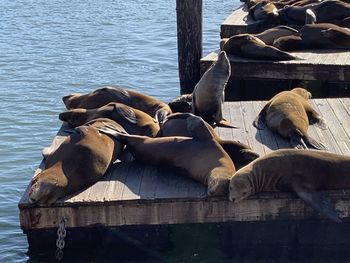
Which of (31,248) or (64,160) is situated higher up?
(64,160)

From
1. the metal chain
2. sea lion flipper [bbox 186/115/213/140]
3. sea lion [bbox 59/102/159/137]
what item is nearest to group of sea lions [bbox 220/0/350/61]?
sea lion [bbox 59/102/159/137]

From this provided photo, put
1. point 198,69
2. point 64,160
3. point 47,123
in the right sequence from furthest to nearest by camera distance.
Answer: point 47,123 < point 198,69 < point 64,160

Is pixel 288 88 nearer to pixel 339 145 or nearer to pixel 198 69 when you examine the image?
pixel 198 69

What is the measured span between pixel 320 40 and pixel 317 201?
195 inches

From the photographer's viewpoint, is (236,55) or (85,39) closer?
(236,55)

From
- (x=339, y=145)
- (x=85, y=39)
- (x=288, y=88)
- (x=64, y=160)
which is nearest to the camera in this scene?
(x=64, y=160)

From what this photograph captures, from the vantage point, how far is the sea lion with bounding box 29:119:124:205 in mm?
5555

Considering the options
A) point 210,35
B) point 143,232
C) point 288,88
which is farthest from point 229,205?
point 210,35

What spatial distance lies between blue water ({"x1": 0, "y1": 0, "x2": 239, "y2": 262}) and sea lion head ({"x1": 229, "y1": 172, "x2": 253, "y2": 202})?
2.12 m

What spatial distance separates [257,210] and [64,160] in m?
1.45

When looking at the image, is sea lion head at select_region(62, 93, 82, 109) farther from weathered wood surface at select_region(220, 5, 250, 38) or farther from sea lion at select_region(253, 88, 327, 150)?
weathered wood surface at select_region(220, 5, 250, 38)

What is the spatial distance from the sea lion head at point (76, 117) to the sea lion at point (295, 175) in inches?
83.9

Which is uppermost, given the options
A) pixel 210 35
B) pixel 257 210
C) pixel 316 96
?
pixel 257 210

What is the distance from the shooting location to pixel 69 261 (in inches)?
238
